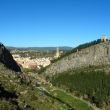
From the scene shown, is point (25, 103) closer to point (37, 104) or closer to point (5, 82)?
point (37, 104)

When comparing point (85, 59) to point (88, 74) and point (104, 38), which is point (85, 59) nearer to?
point (104, 38)

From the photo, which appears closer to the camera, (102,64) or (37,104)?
(37,104)

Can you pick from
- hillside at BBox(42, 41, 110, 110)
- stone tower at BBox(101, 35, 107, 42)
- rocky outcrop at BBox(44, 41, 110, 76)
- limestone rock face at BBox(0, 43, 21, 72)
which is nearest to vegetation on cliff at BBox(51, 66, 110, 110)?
hillside at BBox(42, 41, 110, 110)

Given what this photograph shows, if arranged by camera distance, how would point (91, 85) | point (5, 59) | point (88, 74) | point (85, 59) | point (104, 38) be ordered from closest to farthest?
point (5, 59) < point (91, 85) < point (88, 74) < point (85, 59) < point (104, 38)

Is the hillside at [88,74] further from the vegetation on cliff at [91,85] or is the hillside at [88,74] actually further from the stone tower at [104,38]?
the stone tower at [104,38]

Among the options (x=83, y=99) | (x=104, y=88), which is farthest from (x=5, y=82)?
(x=104, y=88)

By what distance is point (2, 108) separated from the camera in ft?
84.6

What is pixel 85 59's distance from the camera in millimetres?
155000

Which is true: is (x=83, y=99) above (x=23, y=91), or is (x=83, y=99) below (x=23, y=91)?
below

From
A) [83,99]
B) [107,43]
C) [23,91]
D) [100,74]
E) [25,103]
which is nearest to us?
[25,103]

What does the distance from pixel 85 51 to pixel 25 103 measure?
129427 millimetres

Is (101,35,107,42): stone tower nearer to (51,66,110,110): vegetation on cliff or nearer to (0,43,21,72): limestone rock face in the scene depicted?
(51,66,110,110): vegetation on cliff

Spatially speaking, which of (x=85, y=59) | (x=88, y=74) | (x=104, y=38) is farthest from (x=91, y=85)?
(x=104, y=38)

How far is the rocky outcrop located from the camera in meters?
147
